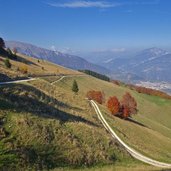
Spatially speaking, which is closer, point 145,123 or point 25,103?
point 25,103

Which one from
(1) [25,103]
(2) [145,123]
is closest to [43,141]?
(1) [25,103]

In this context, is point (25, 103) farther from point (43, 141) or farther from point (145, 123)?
point (145, 123)

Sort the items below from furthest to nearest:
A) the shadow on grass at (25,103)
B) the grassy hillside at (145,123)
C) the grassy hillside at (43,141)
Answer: the grassy hillside at (145,123), the shadow on grass at (25,103), the grassy hillside at (43,141)

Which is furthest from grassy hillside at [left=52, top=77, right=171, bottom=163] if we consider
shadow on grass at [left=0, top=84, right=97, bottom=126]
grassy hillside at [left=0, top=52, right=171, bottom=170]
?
shadow on grass at [left=0, top=84, right=97, bottom=126]

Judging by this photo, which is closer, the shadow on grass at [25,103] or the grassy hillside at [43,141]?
the grassy hillside at [43,141]

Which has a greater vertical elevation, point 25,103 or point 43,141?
point 25,103

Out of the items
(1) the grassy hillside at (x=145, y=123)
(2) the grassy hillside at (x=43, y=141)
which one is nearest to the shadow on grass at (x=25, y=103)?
(2) the grassy hillside at (x=43, y=141)

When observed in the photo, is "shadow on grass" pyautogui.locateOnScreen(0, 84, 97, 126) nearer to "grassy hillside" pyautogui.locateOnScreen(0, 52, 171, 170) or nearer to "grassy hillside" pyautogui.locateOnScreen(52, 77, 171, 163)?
"grassy hillside" pyautogui.locateOnScreen(0, 52, 171, 170)

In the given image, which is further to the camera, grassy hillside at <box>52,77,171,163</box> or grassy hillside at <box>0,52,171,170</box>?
grassy hillside at <box>52,77,171,163</box>

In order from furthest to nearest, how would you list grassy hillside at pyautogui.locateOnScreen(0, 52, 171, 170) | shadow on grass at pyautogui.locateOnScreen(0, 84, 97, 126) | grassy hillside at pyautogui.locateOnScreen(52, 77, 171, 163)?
grassy hillside at pyautogui.locateOnScreen(52, 77, 171, 163) → shadow on grass at pyautogui.locateOnScreen(0, 84, 97, 126) → grassy hillside at pyautogui.locateOnScreen(0, 52, 171, 170)

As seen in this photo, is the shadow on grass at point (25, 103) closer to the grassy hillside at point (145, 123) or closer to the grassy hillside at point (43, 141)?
the grassy hillside at point (43, 141)

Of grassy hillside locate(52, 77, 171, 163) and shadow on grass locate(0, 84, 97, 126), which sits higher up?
shadow on grass locate(0, 84, 97, 126)

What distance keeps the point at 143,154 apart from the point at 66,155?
20367 millimetres

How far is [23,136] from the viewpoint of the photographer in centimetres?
3531
